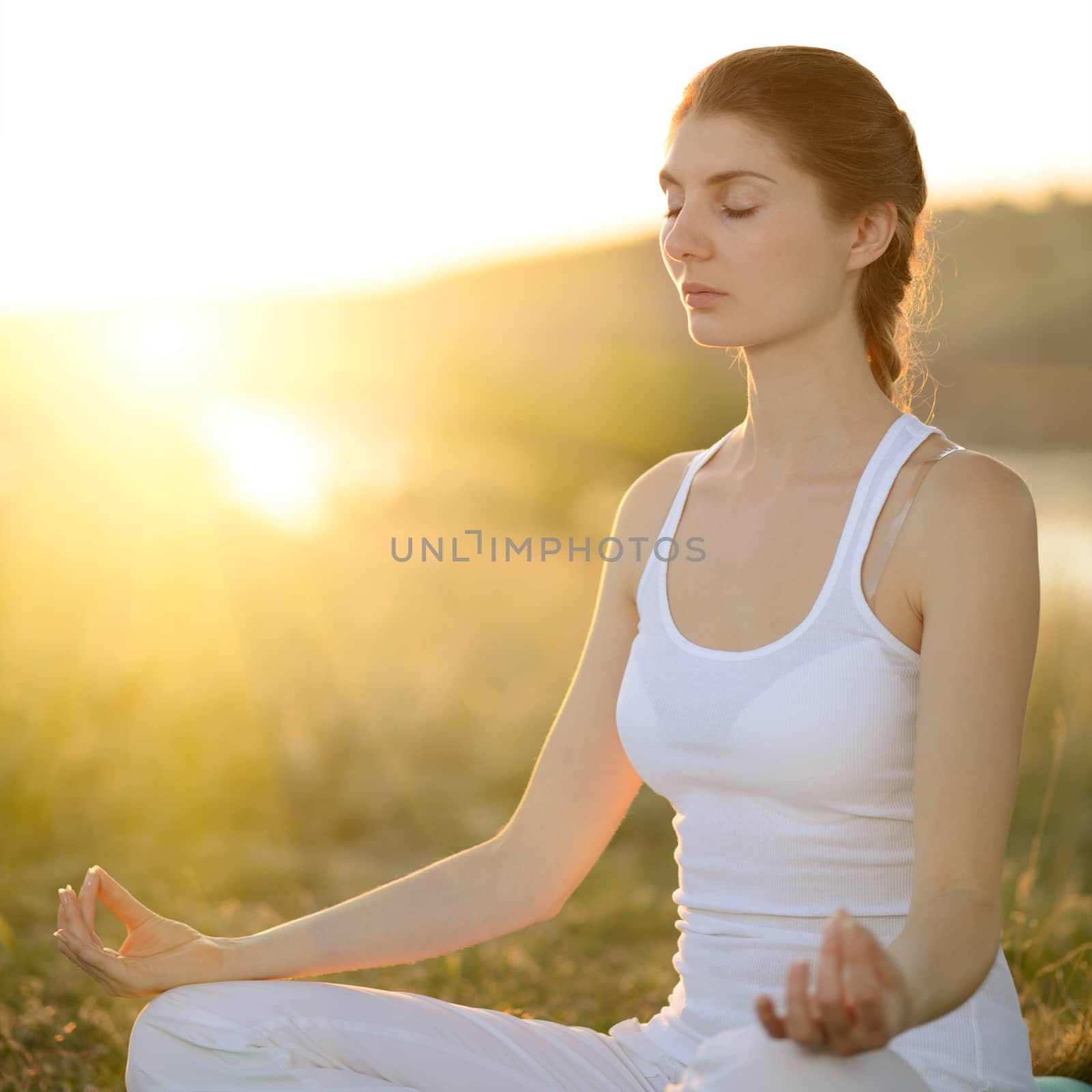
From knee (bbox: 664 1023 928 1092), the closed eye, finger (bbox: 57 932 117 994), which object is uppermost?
the closed eye

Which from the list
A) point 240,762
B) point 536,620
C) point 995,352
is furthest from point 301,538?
point 995,352

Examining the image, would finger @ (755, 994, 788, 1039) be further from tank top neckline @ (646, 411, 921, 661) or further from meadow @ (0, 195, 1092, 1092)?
meadow @ (0, 195, 1092, 1092)

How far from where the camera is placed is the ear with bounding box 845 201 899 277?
1886 millimetres

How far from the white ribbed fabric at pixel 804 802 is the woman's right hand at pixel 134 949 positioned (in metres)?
0.66

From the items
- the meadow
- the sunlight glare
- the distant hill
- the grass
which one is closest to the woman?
the meadow

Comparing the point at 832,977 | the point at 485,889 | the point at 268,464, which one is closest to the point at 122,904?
the point at 485,889

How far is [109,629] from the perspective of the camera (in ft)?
20.1

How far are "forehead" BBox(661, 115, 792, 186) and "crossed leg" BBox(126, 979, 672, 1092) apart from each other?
50.4 inches

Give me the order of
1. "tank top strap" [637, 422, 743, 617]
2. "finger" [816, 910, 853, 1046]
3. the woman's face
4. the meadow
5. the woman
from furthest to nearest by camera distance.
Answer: the meadow
"tank top strap" [637, 422, 743, 617]
the woman's face
the woman
"finger" [816, 910, 853, 1046]

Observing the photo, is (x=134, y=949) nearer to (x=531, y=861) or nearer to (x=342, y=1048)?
(x=342, y=1048)

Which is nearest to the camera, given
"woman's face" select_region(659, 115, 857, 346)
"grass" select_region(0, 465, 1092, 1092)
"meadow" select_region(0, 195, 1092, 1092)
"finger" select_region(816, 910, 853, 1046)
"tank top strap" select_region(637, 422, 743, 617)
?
"finger" select_region(816, 910, 853, 1046)

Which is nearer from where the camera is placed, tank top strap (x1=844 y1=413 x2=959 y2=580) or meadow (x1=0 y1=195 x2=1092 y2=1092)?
tank top strap (x1=844 y1=413 x2=959 y2=580)

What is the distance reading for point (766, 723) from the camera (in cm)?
166

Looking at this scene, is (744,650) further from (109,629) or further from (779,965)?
(109,629)
